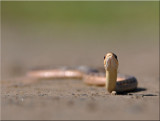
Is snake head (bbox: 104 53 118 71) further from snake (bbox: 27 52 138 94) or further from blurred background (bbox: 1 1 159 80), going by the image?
blurred background (bbox: 1 1 159 80)

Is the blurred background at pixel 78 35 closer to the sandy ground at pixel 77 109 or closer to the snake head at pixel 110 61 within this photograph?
the snake head at pixel 110 61

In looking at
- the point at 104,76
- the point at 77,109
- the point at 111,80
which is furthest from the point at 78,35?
the point at 77,109

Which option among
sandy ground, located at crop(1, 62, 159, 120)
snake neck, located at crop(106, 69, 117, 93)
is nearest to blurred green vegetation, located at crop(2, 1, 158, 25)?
snake neck, located at crop(106, 69, 117, 93)

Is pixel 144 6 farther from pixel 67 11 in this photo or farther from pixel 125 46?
pixel 125 46

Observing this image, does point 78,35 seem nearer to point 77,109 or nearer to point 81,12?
point 81,12

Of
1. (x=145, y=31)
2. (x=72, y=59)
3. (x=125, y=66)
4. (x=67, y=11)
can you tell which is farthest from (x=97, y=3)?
(x=125, y=66)

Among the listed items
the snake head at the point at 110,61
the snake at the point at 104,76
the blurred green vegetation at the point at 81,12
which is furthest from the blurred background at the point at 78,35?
the snake head at the point at 110,61
